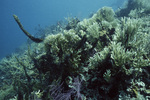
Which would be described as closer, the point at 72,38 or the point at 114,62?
the point at 114,62

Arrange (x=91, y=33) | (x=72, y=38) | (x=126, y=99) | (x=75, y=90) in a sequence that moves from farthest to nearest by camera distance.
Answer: (x=91, y=33) < (x=72, y=38) < (x=75, y=90) < (x=126, y=99)

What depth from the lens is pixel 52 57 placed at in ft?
8.14

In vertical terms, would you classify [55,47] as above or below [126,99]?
above

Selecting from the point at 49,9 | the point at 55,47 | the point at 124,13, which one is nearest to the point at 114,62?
the point at 55,47

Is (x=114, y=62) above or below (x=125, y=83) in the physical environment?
above

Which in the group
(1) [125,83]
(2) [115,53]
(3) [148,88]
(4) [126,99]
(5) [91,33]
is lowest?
(4) [126,99]

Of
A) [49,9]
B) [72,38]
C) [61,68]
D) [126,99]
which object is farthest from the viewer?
[49,9]

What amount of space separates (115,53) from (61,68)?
1347 mm

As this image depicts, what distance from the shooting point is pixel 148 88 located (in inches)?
70.0

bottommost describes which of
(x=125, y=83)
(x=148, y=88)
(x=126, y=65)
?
(x=148, y=88)

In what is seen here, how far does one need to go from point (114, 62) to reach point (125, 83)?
0.45m

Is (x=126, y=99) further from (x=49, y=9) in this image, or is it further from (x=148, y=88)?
(x=49, y=9)

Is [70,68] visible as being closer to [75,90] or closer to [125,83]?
[75,90]

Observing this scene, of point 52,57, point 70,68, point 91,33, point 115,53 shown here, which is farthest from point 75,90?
point 91,33
